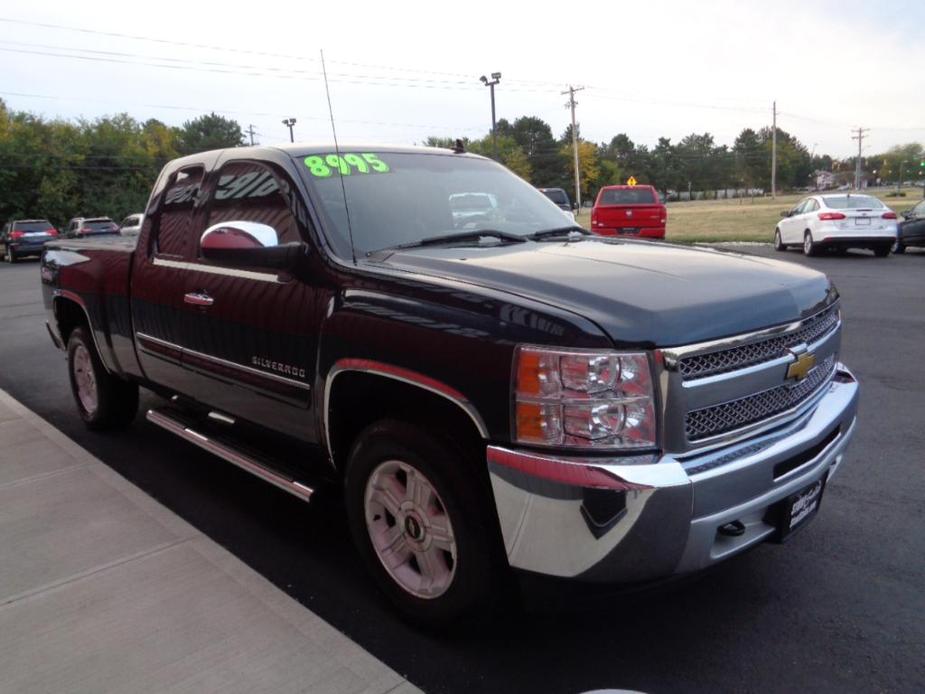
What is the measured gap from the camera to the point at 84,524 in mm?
3873

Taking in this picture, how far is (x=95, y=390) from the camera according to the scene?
5535 mm

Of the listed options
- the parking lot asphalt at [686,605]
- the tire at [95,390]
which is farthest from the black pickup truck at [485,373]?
the tire at [95,390]

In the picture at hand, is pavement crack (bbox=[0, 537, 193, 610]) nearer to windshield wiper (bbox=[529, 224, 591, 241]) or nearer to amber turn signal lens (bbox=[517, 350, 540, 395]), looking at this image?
amber turn signal lens (bbox=[517, 350, 540, 395])

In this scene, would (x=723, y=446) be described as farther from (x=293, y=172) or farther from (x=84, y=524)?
(x=84, y=524)

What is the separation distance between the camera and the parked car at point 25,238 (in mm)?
31609

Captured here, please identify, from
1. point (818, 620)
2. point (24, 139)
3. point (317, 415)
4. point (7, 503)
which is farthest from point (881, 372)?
point (24, 139)

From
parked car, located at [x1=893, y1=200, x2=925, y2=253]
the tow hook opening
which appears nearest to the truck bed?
the tow hook opening

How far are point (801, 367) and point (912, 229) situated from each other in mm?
18075

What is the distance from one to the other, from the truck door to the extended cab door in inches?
5.4

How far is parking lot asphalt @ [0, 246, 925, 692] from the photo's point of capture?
2641 mm

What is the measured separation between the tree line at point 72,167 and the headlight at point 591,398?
179 feet

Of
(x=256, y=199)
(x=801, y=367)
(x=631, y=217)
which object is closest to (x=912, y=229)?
(x=631, y=217)

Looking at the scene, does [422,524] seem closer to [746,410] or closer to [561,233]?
[746,410]

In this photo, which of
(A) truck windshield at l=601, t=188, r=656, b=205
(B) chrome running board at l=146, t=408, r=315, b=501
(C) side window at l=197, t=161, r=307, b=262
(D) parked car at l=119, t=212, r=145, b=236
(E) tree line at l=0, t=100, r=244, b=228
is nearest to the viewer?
(B) chrome running board at l=146, t=408, r=315, b=501
